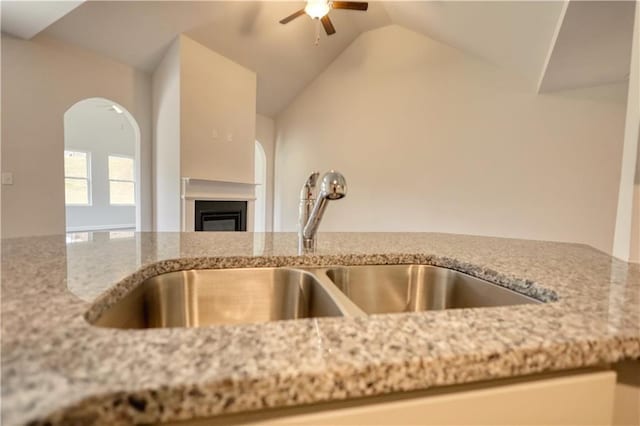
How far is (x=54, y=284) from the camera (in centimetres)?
57

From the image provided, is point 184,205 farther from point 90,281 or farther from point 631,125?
point 631,125

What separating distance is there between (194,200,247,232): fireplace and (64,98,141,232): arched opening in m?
3.52

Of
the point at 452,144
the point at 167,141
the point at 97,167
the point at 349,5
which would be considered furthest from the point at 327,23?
the point at 97,167

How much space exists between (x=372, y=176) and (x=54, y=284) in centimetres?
404

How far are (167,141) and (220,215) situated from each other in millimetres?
1056

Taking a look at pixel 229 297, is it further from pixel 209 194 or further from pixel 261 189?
pixel 261 189

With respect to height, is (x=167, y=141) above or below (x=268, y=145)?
below

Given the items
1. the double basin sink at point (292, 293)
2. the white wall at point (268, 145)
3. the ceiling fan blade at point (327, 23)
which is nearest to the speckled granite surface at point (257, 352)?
the double basin sink at point (292, 293)

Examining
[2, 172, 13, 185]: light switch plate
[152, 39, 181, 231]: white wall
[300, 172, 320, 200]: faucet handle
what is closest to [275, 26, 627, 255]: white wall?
[152, 39, 181, 231]: white wall

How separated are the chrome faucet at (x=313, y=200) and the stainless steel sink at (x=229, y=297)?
0.17 meters

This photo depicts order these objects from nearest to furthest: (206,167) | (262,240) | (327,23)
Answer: (262,240)
(327,23)
(206,167)

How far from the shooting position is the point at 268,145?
5.57m

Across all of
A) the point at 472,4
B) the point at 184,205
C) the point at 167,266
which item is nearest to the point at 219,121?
the point at 184,205

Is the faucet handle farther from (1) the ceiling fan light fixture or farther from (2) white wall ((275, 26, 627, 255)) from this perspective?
(2) white wall ((275, 26, 627, 255))
